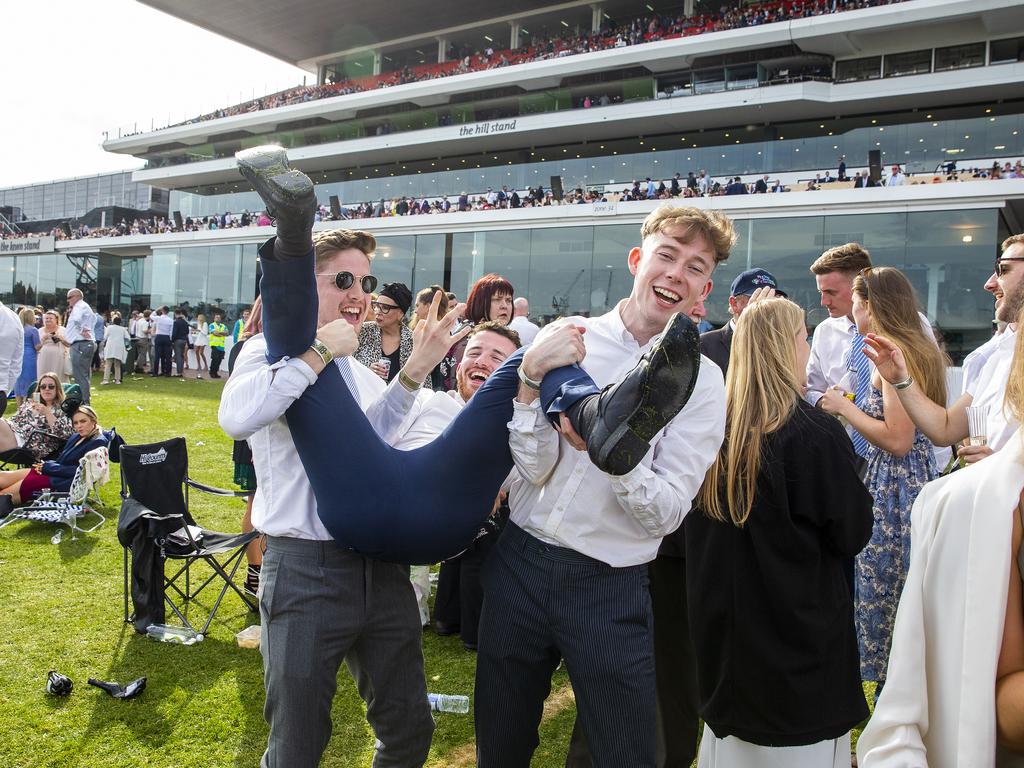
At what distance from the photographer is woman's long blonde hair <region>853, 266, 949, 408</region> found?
9.39 ft

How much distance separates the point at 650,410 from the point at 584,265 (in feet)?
70.7

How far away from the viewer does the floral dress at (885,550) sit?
2.95m

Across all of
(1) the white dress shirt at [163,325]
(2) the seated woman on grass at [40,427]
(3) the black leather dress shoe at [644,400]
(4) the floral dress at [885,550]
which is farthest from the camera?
(1) the white dress shirt at [163,325]

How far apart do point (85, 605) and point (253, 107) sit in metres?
43.3

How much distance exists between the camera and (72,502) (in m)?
5.61

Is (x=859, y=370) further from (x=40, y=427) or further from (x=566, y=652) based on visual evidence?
(x=40, y=427)

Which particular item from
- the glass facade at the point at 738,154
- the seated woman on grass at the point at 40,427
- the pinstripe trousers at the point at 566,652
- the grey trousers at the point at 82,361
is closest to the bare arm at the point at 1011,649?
the pinstripe trousers at the point at 566,652

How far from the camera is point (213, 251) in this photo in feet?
101

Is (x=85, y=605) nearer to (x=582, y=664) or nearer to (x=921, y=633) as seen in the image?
(x=582, y=664)

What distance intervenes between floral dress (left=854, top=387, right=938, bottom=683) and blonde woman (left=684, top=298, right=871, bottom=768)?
105 centimetres

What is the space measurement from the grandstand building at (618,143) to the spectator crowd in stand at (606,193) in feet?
0.42

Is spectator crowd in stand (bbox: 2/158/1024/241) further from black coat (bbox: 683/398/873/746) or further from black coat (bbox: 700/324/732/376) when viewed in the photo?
black coat (bbox: 683/398/873/746)

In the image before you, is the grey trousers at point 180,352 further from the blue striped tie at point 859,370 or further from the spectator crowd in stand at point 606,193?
the blue striped tie at point 859,370

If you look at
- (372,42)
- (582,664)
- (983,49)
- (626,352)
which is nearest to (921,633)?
(582,664)
